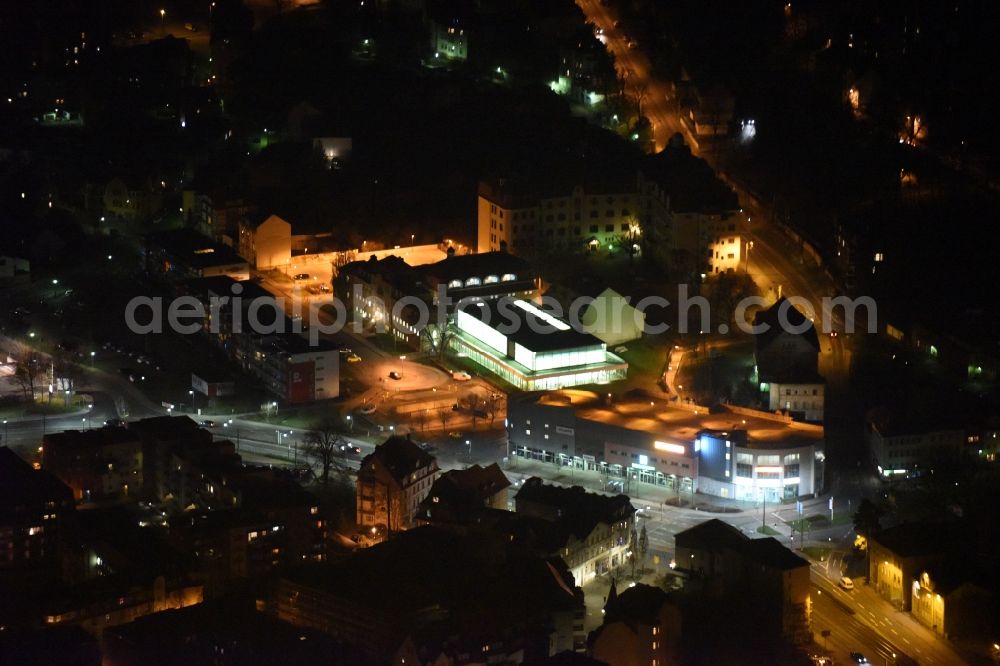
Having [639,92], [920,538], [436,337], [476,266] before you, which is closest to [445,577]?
[920,538]

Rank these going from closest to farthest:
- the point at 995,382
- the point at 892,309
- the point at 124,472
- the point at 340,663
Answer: the point at 340,663
the point at 124,472
the point at 995,382
the point at 892,309

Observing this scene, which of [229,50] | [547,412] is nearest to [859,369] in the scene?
[547,412]

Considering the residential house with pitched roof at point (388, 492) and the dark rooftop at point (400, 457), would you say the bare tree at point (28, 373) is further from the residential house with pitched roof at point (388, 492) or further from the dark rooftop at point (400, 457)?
the residential house with pitched roof at point (388, 492)

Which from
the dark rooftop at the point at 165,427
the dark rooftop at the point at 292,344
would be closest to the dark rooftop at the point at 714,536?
the dark rooftop at the point at 165,427

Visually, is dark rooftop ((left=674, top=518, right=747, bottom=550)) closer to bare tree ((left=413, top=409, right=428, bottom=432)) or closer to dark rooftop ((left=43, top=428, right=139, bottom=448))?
bare tree ((left=413, top=409, right=428, bottom=432))

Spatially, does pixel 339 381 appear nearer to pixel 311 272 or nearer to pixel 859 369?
A: pixel 311 272

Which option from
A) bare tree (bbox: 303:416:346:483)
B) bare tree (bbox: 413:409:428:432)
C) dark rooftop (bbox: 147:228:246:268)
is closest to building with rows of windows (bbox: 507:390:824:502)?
bare tree (bbox: 413:409:428:432)
